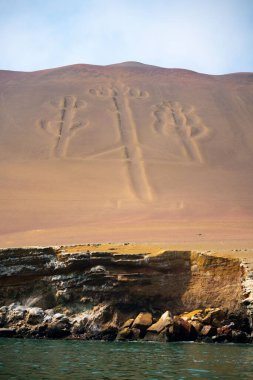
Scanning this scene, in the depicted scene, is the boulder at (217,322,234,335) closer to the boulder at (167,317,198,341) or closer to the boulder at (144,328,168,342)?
the boulder at (167,317,198,341)

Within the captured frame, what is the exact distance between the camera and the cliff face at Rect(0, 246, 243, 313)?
2125cm

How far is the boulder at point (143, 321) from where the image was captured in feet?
66.9

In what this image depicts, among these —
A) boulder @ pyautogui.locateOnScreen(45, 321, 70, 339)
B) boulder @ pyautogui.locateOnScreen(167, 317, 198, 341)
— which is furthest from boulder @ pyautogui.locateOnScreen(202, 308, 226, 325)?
boulder @ pyautogui.locateOnScreen(45, 321, 70, 339)

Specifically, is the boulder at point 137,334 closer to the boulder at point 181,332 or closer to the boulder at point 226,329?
the boulder at point 181,332

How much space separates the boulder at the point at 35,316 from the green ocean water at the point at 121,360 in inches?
62.3

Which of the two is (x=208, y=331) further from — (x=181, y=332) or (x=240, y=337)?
(x=240, y=337)

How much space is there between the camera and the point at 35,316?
70.8ft

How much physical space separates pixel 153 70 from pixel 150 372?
8300cm

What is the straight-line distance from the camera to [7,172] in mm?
58969

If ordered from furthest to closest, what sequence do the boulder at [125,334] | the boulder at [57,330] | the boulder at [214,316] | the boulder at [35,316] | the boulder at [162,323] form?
the boulder at [35,316] → the boulder at [57,330] → the boulder at [125,334] → the boulder at [214,316] → the boulder at [162,323]

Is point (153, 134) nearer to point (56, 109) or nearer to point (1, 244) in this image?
point (56, 109)

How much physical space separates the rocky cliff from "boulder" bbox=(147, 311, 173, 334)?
0.43m

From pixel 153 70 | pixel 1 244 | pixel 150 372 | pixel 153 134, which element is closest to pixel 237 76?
pixel 153 70

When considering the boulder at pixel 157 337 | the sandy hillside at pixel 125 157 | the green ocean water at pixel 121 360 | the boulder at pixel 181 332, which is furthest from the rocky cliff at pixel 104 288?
the sandy hillside at pixel 125 157
